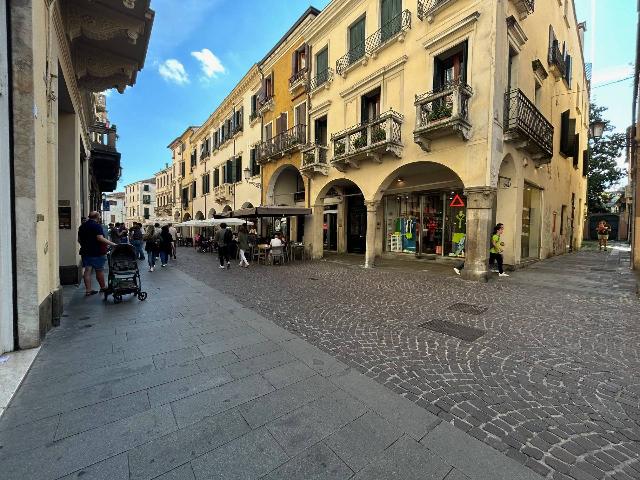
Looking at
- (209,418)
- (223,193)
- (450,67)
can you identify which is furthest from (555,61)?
(223,193)

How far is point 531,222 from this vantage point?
12.8 meters

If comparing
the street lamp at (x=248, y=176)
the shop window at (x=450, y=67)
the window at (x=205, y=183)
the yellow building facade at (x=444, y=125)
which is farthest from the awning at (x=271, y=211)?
the window at (x=205, y=183)

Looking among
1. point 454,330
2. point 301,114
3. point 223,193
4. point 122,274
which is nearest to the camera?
point 454,330

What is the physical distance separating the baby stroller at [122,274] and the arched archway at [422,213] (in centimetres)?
816

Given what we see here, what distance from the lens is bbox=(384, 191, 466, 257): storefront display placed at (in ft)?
40.9

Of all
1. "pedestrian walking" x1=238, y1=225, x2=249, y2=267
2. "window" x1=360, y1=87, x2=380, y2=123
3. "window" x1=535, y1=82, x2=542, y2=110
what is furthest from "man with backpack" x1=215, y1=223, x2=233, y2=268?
"window" x1=535, y1=82, x2=542, y2=110

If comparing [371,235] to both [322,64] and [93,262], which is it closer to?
[93,262]

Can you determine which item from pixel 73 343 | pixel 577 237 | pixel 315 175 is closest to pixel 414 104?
pixel 315 175

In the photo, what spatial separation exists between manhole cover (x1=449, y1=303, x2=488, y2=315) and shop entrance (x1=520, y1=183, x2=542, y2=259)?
741 cm

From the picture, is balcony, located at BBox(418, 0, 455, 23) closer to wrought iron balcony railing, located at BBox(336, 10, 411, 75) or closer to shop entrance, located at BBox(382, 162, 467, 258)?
wrought iron balcony railing, located at BBox(336, 10, 411, 75)

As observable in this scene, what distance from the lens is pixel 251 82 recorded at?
68.8 ft

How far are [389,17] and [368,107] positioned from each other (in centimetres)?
314

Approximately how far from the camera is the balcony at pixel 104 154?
1278cm

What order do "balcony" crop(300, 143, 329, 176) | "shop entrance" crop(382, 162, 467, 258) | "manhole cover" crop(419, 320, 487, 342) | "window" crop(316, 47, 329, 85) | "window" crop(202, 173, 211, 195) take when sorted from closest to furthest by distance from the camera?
1. "manhole cover" crop(419, 320, 487, 342)
2. "shop entrance" crop(382, 162, 467, 258)
3. "balcony" crop(300, 143, 329, 176)
4. "window" crop(316, 47, 329, 85)
5. "window" crop(202, 173, 211, 195)
